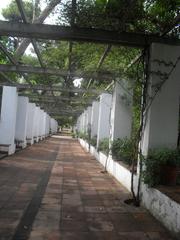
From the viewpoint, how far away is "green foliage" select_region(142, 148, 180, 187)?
7378 mm

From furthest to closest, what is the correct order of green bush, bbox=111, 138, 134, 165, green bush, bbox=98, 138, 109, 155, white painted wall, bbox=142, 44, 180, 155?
1. green bush, bbox=98, 138, 109, 155
2. green bush, bbox=111, 138, 134, 165
3. white painted wall, bbox=142, 44, 180, 155

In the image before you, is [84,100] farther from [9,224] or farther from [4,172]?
[9,224]

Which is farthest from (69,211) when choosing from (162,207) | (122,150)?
(122,150)

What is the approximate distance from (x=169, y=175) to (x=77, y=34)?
11.0 ft

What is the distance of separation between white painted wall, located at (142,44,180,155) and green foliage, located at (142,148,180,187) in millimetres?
596

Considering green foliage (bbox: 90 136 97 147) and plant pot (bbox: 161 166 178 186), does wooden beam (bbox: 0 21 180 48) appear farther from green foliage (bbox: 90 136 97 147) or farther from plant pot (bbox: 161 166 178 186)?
green foliage (bbox: 90 136 97 147)

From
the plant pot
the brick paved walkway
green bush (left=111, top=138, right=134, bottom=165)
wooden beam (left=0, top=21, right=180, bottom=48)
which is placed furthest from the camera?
green bush (left=111, top=138, right=134, bottom=165)

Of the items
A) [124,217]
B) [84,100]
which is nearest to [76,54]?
[124,217]

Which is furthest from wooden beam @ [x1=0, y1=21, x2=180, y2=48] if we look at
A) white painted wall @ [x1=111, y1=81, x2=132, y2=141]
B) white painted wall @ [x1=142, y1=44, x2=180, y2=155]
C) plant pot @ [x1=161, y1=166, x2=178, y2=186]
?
white painted wall @ [x1=111, y1=81, x2=132, y2=141]

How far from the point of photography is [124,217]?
6836 mm

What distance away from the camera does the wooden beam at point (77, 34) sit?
7902mm

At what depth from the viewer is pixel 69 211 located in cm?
703

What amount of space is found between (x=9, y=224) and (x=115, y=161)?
647 centimetres

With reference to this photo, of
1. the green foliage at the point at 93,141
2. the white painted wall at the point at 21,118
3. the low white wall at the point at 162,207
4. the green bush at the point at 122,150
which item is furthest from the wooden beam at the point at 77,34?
the green foliage at the point at 93,141
